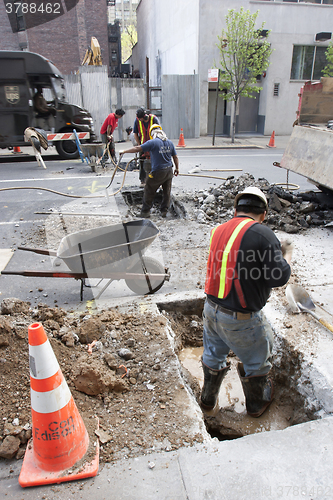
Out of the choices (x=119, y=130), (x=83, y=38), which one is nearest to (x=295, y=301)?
(x=119, y=130)

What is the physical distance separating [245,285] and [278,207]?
4929 millimetres

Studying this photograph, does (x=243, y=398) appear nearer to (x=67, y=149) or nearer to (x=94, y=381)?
(x=94, y=381)

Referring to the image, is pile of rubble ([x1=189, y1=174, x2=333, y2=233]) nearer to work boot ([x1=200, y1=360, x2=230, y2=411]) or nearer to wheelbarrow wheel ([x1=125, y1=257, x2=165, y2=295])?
wheelbarrow wheel ([x1=125, y1=257, x2=165, y2=295])

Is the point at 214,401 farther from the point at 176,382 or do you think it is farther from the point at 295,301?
the point at 295,301

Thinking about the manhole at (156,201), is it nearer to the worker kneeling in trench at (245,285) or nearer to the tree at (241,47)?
the worker kneeling in trench at (245,285)

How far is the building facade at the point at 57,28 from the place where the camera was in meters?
29.1

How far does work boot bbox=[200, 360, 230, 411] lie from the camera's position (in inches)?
118

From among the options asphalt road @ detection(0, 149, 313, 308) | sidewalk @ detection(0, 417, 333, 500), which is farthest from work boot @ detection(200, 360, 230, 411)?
asphalt road @ detection(0, 149, 313, 308)

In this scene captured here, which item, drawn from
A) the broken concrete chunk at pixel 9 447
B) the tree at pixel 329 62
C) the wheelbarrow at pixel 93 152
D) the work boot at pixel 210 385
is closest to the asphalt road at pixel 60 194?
the wheelbarrow at pixel 93 152

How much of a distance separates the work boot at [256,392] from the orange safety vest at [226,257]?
0.78 meters

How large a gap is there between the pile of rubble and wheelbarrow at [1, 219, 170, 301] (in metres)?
2.76

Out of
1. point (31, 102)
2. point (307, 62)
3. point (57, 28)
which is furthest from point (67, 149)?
point (57, 28)

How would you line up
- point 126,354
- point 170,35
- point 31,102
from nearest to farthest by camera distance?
1. point 126,354
2. point 31,102
3. point 170,35

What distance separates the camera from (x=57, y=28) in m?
29.9
